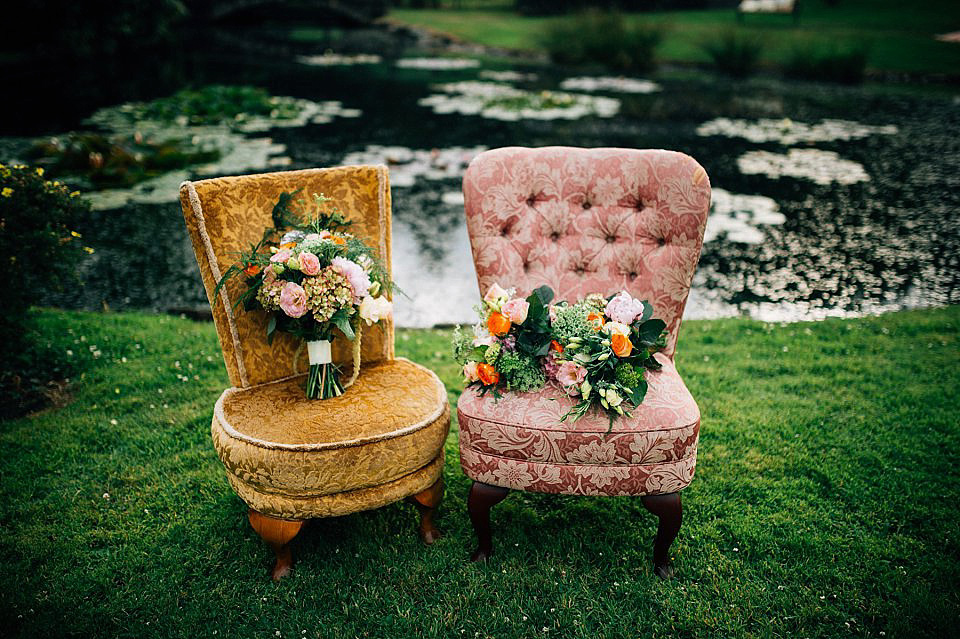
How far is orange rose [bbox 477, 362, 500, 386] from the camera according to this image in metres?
2.70

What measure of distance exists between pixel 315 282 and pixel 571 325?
1046 millimetres

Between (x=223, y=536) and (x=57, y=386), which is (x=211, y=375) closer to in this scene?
(x=57, y=386)

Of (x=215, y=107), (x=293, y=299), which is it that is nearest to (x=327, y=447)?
(x=293, y=299)

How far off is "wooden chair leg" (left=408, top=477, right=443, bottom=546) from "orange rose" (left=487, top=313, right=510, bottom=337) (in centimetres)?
73

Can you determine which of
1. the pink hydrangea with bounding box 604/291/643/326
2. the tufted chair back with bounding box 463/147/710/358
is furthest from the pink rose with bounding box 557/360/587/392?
the tufted chair back with bounding box 463/147/710/358

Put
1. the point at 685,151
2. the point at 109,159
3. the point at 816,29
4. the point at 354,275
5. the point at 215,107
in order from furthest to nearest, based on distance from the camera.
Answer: the point at 816,29
the point at 215,107
the point at 685,151
the point at 109,159
the point at 354,275

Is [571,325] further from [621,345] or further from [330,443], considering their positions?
[330,443]

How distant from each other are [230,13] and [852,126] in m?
22.0

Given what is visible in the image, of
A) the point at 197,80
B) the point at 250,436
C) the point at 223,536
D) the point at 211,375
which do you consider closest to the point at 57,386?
the point at 211,375

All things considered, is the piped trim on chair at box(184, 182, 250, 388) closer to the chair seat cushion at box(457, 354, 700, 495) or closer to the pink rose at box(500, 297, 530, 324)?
the chair seat cushion at box(457, 354, 700, 495)

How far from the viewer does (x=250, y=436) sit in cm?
258

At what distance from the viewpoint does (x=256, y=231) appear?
2971 millimetres

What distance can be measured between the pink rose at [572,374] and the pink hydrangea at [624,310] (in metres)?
0.25

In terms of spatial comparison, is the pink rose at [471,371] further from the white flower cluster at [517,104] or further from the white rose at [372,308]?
the white flower cluster at [517,104]
